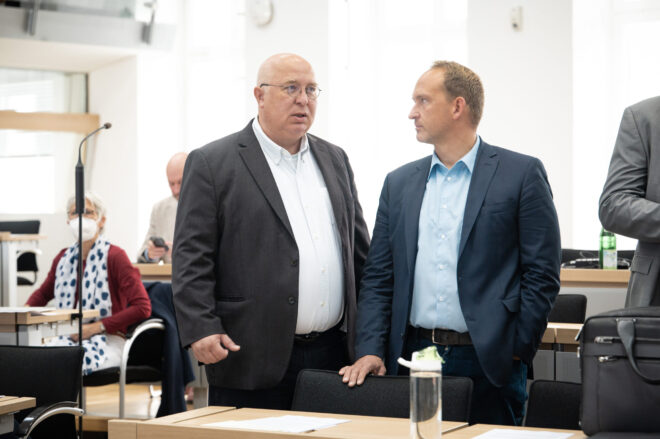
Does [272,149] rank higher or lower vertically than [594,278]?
higher

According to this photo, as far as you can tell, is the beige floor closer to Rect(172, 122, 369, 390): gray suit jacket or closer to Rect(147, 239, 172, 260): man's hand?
Rect(147, 239, 172, 260): man's hand

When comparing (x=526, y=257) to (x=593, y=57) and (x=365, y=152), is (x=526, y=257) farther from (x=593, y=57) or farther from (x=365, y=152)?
(x=365, y=152)

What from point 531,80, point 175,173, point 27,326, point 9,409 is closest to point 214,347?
point 9,409

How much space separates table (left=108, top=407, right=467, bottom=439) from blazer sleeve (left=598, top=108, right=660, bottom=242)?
0.70 meters

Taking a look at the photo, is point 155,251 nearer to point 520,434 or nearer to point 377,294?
point 377,294

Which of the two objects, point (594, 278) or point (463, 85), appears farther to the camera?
point (594, 278)

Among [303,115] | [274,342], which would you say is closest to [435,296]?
[274,342]

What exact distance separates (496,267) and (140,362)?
3.23 metres

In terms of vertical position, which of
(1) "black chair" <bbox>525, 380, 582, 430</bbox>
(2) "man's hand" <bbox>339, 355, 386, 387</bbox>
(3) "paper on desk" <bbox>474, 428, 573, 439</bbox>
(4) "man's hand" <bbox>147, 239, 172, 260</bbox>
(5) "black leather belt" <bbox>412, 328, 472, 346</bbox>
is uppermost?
(4) "man's hand" <bbox>147, 239, 172, 260</bbox>

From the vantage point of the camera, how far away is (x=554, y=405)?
2.58 meters

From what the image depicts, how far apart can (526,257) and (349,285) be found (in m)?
0.59

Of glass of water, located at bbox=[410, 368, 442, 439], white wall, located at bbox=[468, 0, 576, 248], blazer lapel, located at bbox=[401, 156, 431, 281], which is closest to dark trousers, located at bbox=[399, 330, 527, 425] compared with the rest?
blazer lapel, located at bbox=[401, 156, 431, 281]

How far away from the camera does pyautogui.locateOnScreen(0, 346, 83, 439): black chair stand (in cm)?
328

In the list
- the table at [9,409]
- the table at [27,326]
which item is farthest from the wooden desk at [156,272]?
the table at [9,409]
